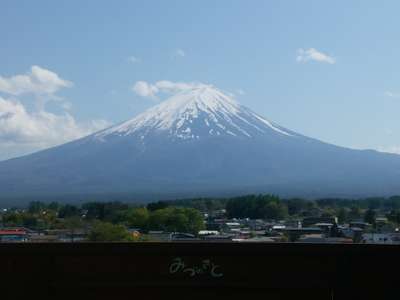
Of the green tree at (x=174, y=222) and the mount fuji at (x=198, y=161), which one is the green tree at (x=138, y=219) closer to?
the green tree at (x=174, y=222)

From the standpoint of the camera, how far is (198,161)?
114 m

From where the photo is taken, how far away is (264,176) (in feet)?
347

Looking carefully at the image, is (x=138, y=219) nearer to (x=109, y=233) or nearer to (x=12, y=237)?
(x=109, y=233)

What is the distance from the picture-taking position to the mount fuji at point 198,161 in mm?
95188

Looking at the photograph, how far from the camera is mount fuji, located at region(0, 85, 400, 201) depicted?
9519 centimetres
